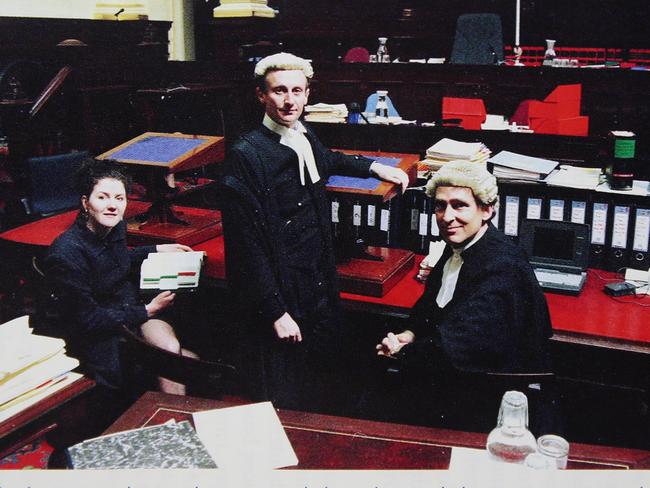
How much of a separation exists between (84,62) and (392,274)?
14.0 feet

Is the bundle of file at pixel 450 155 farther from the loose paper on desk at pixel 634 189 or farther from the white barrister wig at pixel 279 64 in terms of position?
the white barrister wig at pixel 279 64

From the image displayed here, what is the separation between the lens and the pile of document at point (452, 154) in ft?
9.57

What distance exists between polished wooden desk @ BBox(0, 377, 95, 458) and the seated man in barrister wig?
922mm

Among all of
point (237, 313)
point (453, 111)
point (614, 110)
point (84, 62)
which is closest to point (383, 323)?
point (237, 313)

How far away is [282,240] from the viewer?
2.46 m

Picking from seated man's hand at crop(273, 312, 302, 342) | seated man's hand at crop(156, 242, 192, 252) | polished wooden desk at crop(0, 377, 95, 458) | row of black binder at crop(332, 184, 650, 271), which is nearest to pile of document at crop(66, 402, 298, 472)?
polished wooden desk at crop(0, 377, 95, 458)

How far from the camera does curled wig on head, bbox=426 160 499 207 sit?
2100 millimetres

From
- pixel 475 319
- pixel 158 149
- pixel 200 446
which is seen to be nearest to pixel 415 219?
pixel 475 319

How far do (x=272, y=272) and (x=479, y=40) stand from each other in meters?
4.96

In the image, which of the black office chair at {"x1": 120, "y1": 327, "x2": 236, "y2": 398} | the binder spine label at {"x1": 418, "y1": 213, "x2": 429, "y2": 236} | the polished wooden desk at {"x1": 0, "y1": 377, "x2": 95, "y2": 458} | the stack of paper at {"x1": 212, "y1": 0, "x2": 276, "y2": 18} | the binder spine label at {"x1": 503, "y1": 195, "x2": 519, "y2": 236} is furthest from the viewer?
the stack of paper at {"x1": 212, "y1": 0, "x2": 276, "y2": 18}

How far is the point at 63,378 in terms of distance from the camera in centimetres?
167

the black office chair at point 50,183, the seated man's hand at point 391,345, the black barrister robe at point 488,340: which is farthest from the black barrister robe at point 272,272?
the black office chair at point 50,183

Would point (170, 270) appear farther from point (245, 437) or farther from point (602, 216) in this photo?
point (602, 216)

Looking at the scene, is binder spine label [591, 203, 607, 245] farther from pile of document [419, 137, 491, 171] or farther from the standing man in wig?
the standing man in wig
